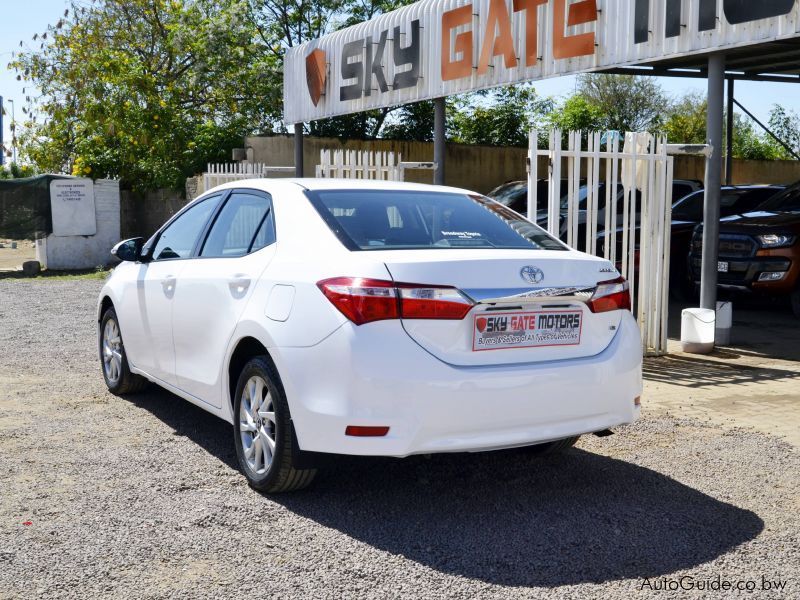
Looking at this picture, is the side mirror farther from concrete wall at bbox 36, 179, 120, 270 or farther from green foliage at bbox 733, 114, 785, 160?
green foliage at bbox 733, 114, 785, 160

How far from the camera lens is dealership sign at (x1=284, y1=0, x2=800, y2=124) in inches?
353

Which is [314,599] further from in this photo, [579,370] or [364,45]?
[364,45]

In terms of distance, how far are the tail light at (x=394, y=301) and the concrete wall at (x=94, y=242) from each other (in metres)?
17.5

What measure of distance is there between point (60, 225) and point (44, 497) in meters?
16.6

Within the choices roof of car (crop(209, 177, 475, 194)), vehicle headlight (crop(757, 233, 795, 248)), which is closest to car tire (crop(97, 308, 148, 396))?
roof of car (crop(209, 177, 475, 194))

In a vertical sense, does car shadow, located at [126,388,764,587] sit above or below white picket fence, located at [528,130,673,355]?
below

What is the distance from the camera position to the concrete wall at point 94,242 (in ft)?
66.6

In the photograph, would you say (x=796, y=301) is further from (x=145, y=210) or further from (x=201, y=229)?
(x=145, y=210)

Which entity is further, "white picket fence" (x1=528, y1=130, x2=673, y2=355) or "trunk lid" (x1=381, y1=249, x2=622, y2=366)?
"white picket fence" (x1=528, y1=130, x2=673, y2=355)

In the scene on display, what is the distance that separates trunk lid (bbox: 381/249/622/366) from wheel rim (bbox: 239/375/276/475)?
3.15ft

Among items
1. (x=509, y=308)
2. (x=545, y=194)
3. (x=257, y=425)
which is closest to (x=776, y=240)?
(x=545, y=194)

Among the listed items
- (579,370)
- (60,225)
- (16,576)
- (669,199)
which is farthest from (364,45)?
(16,576)

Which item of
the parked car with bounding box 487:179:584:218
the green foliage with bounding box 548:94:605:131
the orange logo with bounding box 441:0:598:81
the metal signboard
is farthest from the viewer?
the green foliage with bounding box 548:94:605:131

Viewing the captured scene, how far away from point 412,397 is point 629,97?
50.6 m
